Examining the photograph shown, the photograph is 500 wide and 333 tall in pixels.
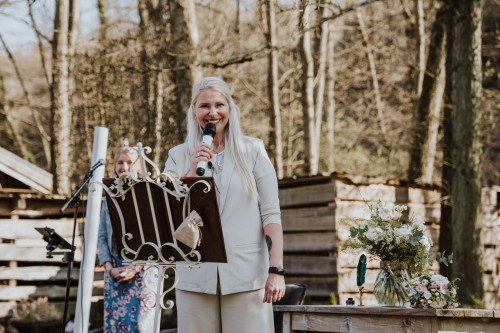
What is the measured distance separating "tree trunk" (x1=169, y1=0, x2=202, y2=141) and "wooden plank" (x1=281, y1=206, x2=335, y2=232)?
1.76 m

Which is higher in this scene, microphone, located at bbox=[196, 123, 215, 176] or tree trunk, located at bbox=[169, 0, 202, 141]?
tree trunk, located at bbox=[169, 0, 202, 141]

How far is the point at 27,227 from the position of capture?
10656 mm

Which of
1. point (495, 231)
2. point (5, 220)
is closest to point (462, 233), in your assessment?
point (495, 231)

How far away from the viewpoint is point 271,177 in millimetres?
3711

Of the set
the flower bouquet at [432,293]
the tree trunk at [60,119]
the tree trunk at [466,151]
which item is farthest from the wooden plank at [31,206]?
the flower bouquet at [432,293]

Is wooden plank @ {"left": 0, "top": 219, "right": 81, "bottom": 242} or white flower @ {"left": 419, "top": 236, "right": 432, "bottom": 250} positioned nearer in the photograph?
white flower @ {"left": 419, "top": 236, "right": 432, "bottom": 250}

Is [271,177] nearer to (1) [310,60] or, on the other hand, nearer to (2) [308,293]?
(2) [308,293]

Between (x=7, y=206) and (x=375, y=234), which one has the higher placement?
(x=7, y=206)

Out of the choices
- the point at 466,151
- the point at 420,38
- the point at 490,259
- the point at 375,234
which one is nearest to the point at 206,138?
the point at 375,234

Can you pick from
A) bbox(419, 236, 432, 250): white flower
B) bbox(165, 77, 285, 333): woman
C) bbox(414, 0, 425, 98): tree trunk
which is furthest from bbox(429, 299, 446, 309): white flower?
bbox(414, 0, 425, 98): tree trunk

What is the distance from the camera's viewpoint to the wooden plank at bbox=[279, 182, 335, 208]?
999 cm

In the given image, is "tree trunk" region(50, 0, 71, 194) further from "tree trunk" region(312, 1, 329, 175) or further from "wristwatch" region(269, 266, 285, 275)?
"wristwatch" region(269, 266, 285, 275)

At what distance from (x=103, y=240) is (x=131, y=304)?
61 cm

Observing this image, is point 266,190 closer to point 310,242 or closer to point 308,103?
point 310,242
